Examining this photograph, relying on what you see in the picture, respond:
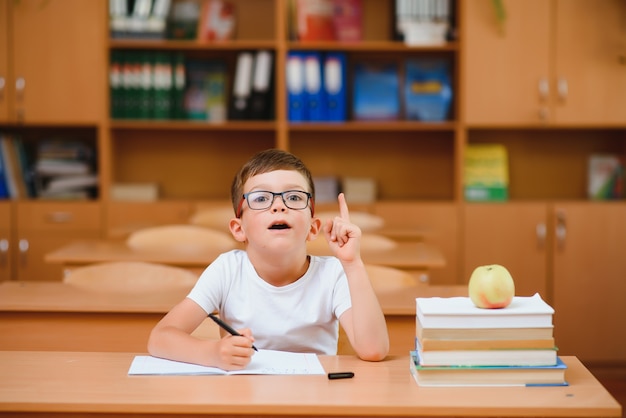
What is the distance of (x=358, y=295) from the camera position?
1.83 metres

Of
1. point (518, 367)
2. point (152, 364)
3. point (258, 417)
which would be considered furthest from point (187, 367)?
point (518, 367)

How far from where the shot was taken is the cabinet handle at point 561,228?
4.73m

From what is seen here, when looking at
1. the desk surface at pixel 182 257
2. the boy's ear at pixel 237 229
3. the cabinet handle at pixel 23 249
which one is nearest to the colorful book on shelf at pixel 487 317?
the boy's ear at pixel 237 229

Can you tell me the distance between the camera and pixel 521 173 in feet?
17.2

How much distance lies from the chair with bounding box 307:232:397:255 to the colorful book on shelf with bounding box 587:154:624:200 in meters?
1.77

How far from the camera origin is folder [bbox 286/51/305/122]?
4781 millimetres

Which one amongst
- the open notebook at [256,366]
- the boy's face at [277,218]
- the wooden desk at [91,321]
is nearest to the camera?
the open notebook at [256,366]

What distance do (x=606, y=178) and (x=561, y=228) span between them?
0.50 meters

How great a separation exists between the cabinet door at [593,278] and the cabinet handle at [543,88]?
1.96 ft

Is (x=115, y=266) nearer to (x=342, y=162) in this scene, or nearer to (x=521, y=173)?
(x=342, y=162)

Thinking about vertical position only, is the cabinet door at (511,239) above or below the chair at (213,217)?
below

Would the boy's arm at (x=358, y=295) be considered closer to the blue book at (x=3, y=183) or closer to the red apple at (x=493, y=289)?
the red apple at (x=493, y=289)

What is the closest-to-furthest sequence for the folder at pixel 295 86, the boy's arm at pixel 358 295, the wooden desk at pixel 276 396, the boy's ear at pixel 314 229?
the wooden desk at pixel 276 396
the boy's arm at pixel 358 295
the boy's ear at pixel 314 229
the folder at pixel 295 86

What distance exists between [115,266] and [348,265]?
1331 mm
